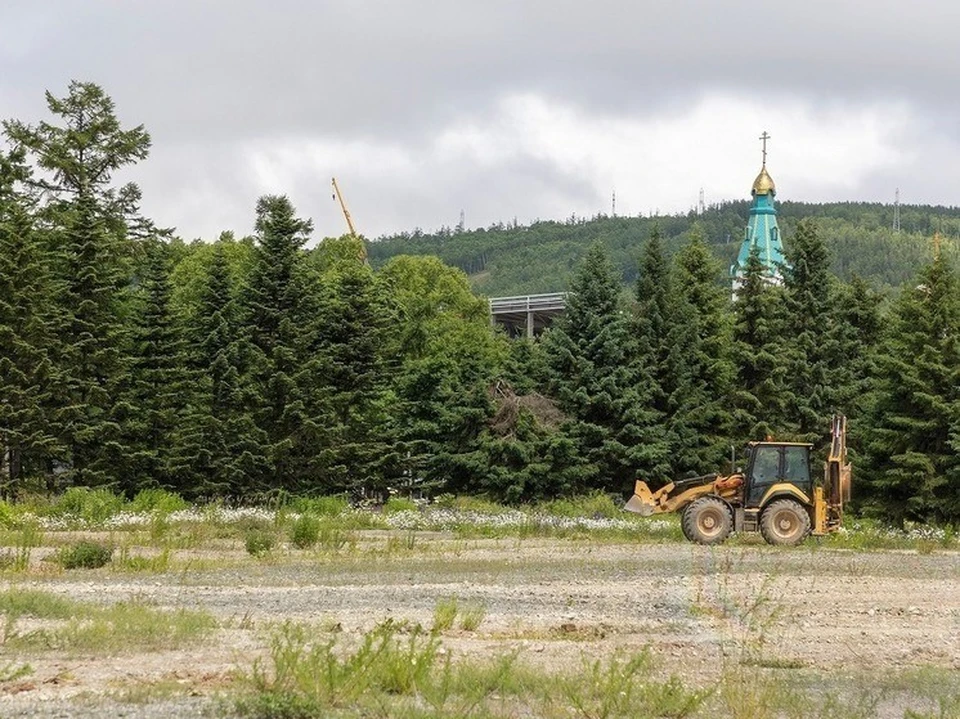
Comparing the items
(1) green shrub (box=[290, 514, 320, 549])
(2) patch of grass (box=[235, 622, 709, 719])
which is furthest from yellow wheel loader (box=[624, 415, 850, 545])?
(2) patch of grass (box=[235, 622, 709, 719])

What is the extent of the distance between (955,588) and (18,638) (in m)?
15.6

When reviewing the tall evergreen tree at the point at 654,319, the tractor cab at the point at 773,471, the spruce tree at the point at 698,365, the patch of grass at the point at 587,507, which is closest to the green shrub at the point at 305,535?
the tractor cab at the point at 773,471

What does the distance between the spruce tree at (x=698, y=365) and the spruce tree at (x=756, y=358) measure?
0.67m

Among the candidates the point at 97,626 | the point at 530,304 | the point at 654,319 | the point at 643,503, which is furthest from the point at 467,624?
the point at 530,304

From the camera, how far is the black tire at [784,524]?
29859 millimetres

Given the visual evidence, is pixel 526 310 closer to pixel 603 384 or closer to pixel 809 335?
pixel 809 335

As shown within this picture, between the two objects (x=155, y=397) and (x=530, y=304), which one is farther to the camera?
(x=530, y=304)

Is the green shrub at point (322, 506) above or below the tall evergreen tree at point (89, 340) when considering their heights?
below

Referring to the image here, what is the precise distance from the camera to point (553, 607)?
18.1m

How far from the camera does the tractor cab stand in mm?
30703

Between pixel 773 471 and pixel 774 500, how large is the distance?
0.77 meters

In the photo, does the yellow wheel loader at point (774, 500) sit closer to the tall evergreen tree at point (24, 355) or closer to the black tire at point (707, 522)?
the black tire at point (707, 522)

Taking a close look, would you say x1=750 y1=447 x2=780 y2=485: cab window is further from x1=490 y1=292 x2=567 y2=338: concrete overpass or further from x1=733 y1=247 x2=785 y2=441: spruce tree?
x1=490 y1=292 x2=567 y2=338: concrete overpass

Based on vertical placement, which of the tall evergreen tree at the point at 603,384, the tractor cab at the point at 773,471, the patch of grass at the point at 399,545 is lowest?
the patch of grass at the point at 399,545
